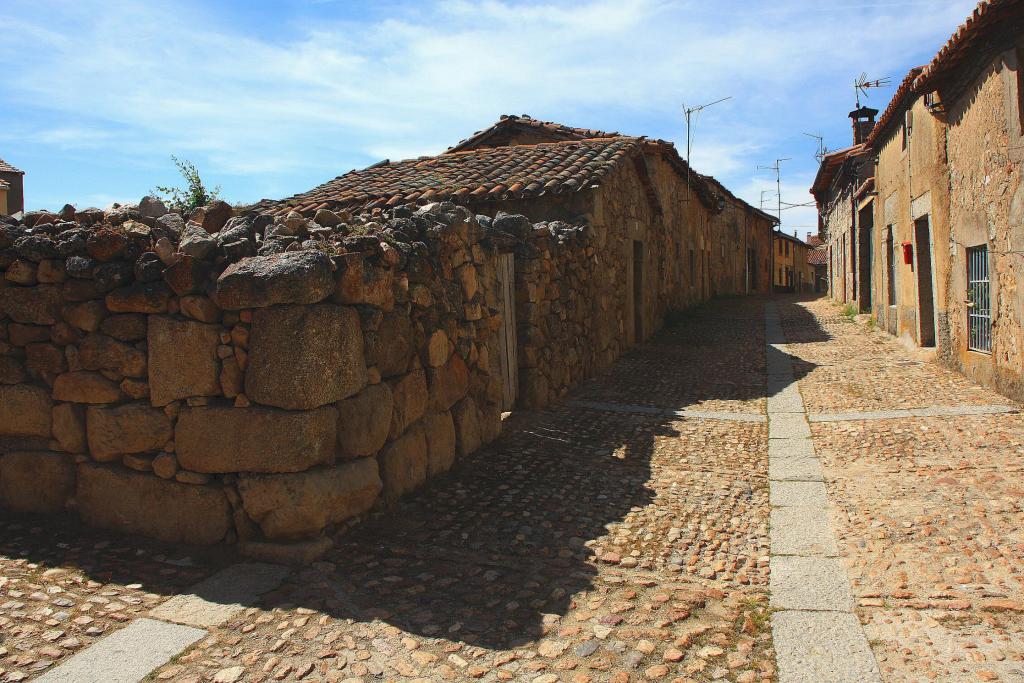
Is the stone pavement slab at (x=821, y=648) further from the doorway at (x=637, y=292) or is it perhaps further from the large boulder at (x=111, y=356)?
the doorway at (x=637, y=292)

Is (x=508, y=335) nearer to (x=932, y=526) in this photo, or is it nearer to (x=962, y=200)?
(x=932, y=526)

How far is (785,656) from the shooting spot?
2977mm

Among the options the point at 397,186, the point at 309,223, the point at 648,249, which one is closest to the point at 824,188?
the point at 648,249

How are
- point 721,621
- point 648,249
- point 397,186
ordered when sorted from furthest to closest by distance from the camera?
point 648,249 < point 397,186 < point 721,621

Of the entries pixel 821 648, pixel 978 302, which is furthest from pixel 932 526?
pixel 978 302

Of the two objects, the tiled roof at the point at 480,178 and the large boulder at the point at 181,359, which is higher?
the tiled roof at the point at 480,178

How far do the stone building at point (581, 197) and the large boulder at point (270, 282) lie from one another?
3.73 m

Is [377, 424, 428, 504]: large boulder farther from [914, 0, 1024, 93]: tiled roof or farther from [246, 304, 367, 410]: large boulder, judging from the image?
[914, 0, 1024, 93]: tiled roof

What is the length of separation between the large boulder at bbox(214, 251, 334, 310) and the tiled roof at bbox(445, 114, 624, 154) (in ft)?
39.9

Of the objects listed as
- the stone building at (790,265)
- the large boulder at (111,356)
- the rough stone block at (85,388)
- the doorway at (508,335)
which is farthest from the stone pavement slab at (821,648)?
the stone building at (790,265)

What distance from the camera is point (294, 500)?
3.71m

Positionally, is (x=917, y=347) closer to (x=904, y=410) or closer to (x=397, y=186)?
(x=904, y=410)

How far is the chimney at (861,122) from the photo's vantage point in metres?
21.0

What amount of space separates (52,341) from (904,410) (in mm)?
7318
